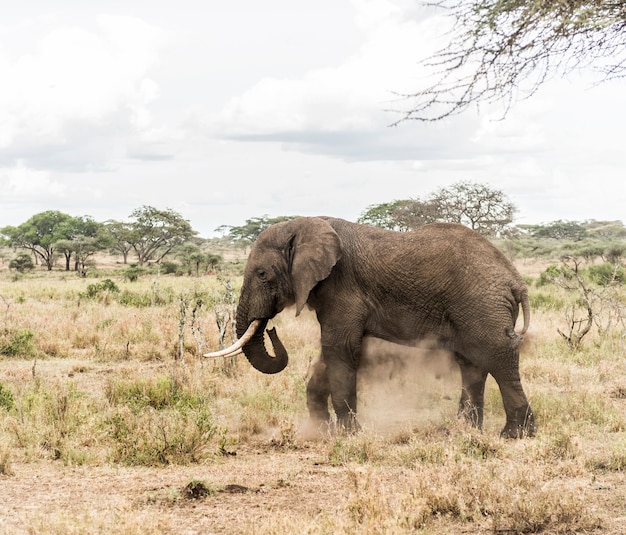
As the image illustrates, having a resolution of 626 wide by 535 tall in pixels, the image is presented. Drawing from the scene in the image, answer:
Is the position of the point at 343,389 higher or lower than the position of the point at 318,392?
higher

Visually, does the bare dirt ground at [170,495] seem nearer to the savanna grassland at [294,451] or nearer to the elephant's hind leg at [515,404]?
the savanna grassland at [294,451]

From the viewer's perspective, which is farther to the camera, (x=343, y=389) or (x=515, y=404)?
(x=343, y=389)

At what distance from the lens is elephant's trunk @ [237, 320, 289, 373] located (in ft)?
28.2

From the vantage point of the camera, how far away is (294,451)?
755cm

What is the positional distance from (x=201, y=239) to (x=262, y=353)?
58616 millimetres

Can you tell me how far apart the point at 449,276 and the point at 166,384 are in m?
3.57

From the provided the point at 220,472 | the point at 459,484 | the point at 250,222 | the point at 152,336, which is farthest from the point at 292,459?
the point at 250,222

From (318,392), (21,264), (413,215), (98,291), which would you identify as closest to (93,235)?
(21,264)

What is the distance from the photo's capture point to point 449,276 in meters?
7.86

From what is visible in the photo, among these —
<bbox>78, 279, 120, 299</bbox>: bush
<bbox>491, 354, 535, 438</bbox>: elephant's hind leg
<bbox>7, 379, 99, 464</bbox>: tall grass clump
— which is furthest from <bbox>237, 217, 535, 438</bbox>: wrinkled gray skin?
<bbox>78, 279, 120, 299</bbox>: bush

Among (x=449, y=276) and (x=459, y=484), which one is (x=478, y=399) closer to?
(x=449, y=276)

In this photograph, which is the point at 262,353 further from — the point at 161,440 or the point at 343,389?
the point at 161,440

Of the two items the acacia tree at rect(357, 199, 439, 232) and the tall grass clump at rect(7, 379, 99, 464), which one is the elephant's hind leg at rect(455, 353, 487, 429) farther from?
the acacia tree at rect(357, 199, 439, 232)

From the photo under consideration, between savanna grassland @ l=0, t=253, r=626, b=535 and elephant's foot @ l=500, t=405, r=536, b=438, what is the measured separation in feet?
0.48
